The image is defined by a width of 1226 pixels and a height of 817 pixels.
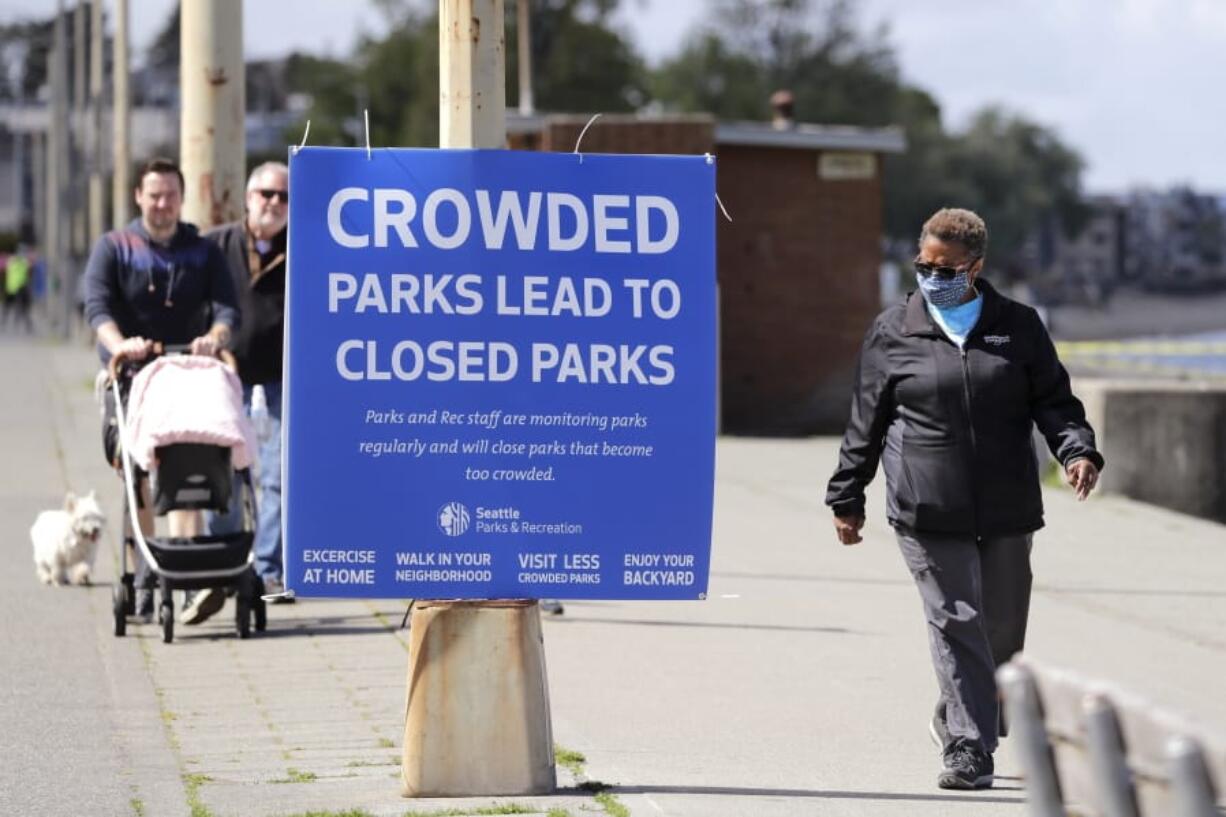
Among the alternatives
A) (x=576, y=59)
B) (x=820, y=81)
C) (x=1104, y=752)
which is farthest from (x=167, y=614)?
(x=820, y=81)

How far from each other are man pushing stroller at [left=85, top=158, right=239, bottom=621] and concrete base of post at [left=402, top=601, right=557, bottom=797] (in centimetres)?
356

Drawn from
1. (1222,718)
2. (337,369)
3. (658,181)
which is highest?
(658,181)

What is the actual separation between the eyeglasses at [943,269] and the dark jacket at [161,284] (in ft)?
13.1

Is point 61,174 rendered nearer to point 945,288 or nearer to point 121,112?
point 121,112

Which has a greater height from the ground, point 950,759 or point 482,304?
point 482,304

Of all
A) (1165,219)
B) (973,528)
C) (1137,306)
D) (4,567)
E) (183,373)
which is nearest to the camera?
(973,528)

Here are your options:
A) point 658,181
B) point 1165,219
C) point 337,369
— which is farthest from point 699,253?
point 1165,219

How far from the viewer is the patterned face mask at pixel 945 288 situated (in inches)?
271

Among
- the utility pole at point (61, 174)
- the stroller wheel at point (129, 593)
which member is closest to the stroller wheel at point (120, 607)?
the stroller wheel at point (129, 593)

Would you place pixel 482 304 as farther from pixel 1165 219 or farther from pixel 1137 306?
pixel 1165 219

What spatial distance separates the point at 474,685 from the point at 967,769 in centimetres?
148

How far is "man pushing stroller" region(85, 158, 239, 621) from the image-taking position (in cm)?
995

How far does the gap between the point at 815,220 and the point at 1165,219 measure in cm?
18360

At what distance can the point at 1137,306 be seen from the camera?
12275 cm
